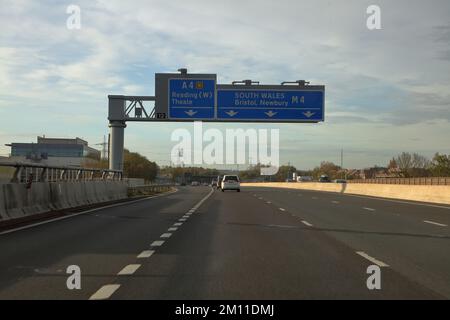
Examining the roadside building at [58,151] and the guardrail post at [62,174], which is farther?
the roadside building at [58,151]

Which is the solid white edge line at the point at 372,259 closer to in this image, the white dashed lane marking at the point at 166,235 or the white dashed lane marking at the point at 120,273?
the white dashed lane marking at the point at 120,273

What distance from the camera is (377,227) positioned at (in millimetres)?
17594

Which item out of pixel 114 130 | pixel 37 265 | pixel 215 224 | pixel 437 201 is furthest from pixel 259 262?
pixel 114 130

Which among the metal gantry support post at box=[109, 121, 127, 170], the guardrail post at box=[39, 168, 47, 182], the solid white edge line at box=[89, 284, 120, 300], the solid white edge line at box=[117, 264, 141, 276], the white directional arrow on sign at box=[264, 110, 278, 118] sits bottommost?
the solid white edge line at box=[89, 284, 120, 300]

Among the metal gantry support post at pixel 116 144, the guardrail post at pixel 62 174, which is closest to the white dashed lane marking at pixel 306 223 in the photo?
the guardrail post at pixel 62 174

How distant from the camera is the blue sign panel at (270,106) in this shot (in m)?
43.0

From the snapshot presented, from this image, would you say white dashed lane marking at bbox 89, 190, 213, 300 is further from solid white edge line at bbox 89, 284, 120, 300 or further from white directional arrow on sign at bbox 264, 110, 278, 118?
white directional arrow on sign at bbox 264, 110, 278, 118

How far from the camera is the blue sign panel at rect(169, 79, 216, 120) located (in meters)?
42.9

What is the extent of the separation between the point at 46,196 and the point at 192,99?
22774mm

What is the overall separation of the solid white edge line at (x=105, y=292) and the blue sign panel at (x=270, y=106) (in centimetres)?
3513

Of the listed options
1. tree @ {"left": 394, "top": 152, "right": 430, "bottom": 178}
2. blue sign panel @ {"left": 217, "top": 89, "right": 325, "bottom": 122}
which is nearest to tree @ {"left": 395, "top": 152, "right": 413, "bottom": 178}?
tree @ {"left": 394, "top": 152, "right": 430, "bottom": 178}

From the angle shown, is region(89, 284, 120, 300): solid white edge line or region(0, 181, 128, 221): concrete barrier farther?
region(0, 181, 128, 221): concrete barrier

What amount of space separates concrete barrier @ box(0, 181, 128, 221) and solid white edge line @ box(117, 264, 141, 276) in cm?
835
